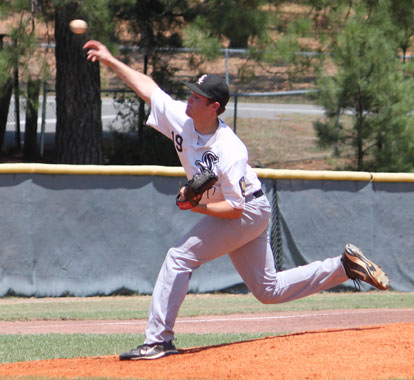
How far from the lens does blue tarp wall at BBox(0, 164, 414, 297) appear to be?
10.1 m

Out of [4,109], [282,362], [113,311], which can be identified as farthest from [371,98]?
[282,362]

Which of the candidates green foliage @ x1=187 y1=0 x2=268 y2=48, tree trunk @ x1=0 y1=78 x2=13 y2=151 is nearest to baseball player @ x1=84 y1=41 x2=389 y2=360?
green foliage @ x1=187 y1=0 x2=268 y2=48

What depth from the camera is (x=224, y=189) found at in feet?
15.2

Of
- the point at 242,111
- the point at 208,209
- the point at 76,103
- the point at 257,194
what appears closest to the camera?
the point at 208,209

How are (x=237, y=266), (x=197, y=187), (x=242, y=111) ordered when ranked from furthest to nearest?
(x=242, y=111) < (x=237, y=266) < (x=197, y=187)

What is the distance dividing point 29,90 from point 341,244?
6497mm

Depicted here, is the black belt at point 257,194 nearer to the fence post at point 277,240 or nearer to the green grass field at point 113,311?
the green grass field at point 113,311

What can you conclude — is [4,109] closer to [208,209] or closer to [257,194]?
[257,194]

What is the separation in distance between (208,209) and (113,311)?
180 inches

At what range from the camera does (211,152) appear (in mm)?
4668

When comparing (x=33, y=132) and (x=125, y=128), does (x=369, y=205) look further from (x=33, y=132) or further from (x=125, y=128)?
(x=33, y=132)

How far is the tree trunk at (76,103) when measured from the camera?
1359cm

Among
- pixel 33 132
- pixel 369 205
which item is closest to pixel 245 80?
pixel 369 205

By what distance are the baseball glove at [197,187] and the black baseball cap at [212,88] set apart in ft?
1.70
